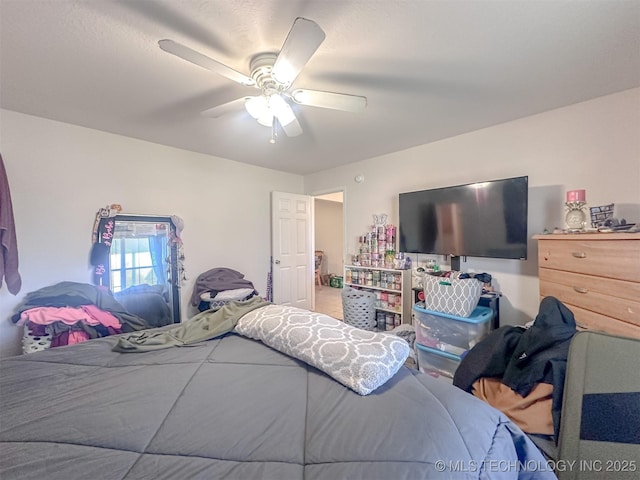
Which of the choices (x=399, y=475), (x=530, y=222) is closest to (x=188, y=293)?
(x=399, y=475)

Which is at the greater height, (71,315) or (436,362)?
(71,315)

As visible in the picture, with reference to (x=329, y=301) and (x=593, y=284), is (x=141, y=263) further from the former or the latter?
(x=593, y=284)

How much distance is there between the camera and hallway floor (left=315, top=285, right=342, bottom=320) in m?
4.37

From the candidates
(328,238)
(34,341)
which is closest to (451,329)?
(34,341)

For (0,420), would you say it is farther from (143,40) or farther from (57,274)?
(57,274)

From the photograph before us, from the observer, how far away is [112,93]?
1891 millimetres

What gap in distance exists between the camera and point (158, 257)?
2979mm

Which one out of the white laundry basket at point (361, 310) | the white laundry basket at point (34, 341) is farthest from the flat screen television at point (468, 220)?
the white laundry basket at point (34, 341)

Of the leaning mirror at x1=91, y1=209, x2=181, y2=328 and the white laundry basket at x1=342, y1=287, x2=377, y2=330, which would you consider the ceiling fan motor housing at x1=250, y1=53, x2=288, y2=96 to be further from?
the white laundry basket at x1=342, y1=287, x2=377, y2=330

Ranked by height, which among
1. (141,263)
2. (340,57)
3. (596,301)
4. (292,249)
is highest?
(340,57)

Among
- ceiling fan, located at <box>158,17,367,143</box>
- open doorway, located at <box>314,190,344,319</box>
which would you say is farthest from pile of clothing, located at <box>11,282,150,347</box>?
open doorway, located at <box>314,190,344,319</box>

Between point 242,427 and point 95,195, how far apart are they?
9.36 feet

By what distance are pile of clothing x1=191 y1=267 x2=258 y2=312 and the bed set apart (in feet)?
6.05

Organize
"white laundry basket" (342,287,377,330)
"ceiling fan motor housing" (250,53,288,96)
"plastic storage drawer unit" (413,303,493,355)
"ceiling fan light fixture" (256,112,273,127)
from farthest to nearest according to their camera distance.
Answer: "white laundry basket" (342,287,377,330)
"plastic storage drawer unit" (413,303,493,355)
"ceiling fan light fixture" (256,112,273,127)
"ceiling fan motor housing" (250,53,288,96)
